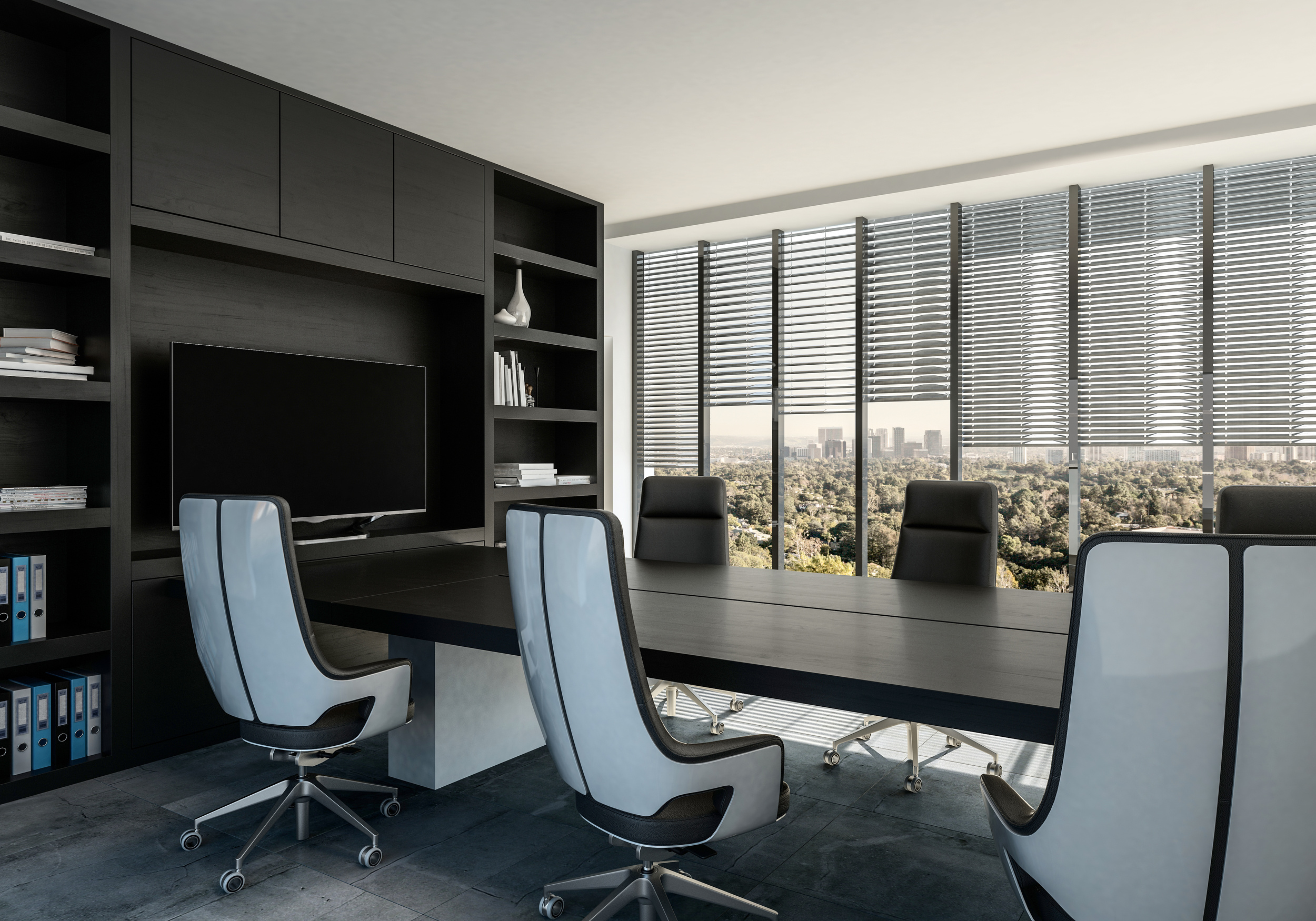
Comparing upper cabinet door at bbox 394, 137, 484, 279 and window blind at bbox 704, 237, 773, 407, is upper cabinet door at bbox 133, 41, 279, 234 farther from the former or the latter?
window blind at bbox 704, 237, 773, 407

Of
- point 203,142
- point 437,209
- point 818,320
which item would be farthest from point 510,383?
point 818,320

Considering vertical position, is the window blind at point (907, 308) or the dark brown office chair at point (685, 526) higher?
the window blind at point (907, 308)

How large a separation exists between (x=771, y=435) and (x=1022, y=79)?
2.88 metres

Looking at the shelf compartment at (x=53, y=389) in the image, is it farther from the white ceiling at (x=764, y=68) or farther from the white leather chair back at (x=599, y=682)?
the white leather chair back at (x=599, y=682)

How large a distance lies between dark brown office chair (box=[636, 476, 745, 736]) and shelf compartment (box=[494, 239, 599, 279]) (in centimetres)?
181

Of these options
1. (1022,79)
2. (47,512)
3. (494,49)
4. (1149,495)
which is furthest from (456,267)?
(1149,495)

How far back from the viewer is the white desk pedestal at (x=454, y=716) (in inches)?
121

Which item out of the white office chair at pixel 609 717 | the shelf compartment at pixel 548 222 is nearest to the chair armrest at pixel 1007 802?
the white office chair at pixel 609 717

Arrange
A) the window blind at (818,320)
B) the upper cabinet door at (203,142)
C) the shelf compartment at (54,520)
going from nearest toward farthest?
the shelf compartment at (54,520)
the upper cabinet door at (203,142)
the window blind at (818,320)

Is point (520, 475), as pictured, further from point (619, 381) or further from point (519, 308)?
point (619, 381)

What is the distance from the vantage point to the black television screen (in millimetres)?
3602

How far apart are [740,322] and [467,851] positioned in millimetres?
4537

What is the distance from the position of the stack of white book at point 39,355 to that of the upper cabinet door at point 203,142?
1.99ft

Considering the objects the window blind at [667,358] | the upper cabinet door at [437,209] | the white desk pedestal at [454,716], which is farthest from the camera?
the window blind at [667,358]
